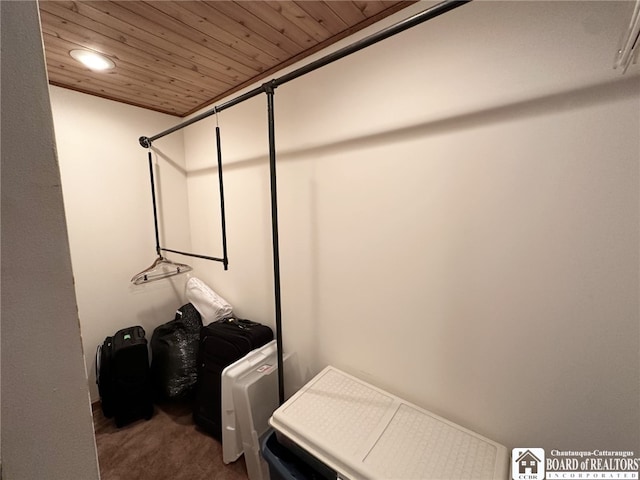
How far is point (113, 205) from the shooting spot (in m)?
2.05

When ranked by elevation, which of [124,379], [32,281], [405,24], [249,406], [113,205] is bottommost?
[124,379]

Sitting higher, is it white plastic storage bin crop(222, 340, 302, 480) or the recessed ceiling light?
the recessed ceiling light

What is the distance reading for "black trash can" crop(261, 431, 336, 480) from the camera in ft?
3.45

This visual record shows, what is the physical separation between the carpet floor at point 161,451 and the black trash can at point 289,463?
54cm

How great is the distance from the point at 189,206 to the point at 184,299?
91 cm

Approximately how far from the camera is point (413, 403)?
1.27 meters

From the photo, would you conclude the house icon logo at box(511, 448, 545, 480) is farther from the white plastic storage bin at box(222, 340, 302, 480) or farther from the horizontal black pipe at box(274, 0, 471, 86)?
the horizontal black pipe at box(274, 0, 471, 86)

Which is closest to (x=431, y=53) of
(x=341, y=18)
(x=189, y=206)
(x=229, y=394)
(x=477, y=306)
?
(x=341, y=18)

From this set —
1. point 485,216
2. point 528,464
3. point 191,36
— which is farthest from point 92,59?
point 528,464

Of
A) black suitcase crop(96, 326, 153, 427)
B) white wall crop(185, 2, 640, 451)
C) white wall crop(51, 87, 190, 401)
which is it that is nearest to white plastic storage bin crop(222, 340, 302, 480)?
white wall crop(185, 2, 640, 451)

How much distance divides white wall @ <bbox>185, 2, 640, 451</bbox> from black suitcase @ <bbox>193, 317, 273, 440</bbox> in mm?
456

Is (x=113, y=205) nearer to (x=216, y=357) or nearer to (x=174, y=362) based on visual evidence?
(x=174, y=362)

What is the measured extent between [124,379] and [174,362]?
0.32 metres

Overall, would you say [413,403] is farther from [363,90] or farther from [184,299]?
[184,299]
